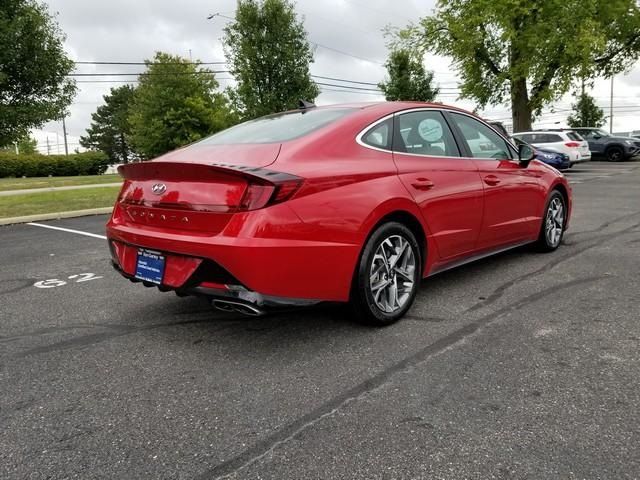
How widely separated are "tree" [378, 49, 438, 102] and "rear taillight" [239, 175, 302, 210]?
3629 cm

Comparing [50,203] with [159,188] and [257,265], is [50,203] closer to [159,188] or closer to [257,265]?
[159,188]

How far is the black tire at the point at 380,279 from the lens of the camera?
10.8ft

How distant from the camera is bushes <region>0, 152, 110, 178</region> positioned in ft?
110

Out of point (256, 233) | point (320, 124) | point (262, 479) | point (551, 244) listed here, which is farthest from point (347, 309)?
point (551, 244)

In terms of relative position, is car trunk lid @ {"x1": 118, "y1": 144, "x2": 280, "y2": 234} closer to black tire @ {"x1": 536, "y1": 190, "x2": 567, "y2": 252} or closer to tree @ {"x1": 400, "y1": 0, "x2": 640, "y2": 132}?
black tire @ {"x1": 536, "y1": 190, "x2": 567, "y2": 252}

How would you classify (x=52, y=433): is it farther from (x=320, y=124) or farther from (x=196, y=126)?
(x=196, y=126)

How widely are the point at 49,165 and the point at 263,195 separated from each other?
119 feet

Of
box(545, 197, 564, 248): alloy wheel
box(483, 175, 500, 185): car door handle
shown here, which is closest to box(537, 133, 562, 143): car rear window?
box(545, 197, 564, 248): alloy wheel

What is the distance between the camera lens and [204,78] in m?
42.7

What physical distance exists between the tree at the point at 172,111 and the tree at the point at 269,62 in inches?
503

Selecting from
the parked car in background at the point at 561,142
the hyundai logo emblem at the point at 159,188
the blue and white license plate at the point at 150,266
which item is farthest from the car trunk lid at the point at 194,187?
the parked car in background at the point at 561,142

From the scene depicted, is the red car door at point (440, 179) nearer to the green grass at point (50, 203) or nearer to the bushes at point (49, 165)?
the green grass at point (50, 203)

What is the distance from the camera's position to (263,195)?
9.39 ft

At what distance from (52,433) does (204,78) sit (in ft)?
143
